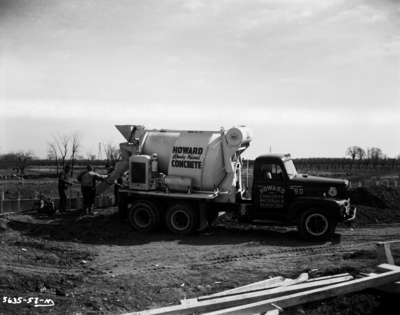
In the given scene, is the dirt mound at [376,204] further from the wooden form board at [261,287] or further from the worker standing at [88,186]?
the worker standing at [88,186]

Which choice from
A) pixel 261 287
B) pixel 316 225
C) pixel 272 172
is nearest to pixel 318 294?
pixel 261 287

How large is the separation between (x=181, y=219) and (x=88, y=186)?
3798 mm

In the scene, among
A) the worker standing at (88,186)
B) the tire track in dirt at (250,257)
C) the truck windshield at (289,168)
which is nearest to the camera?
the tire track in dirt at (250,257)

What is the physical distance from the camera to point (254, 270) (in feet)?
31.0

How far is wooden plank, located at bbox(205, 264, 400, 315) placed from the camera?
6.59 meters

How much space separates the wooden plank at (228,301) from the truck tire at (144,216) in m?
6.99

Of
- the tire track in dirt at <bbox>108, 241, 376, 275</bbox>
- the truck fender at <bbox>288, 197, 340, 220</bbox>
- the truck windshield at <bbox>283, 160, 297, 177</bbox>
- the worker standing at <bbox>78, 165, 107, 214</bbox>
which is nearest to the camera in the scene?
the tire track in dirt at <bbox>108, 241, 376, 275</bbox>

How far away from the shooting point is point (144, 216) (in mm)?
14352

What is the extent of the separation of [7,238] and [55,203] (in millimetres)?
4419

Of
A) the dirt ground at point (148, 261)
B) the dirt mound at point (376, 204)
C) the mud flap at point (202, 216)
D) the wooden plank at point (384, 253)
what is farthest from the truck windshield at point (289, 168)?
the wooden plank at point (384, 253)

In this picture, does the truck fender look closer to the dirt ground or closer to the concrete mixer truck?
the concrete mixer truck

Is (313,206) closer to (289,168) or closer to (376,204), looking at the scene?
(289,168)

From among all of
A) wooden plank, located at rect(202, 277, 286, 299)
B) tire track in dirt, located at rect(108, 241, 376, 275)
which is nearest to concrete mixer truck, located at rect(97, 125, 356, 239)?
tire track in dirt, located at rect(108, 241, 376, 275)

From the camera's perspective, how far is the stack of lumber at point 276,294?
661 centimetres
